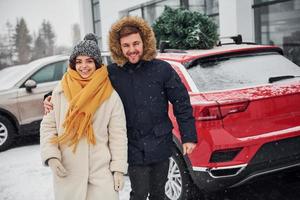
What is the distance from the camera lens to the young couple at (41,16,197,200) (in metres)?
2.65

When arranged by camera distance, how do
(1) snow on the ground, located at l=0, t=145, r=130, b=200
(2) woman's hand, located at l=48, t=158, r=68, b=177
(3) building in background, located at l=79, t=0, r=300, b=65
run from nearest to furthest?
(2) woman's hand, located at l=48, t=158, r=68, b=177 < (1) snow on the ground, located at l=0, t=145, r=130, b=200 < (3) building in background, located at l=79, t=0, r=300, b=65

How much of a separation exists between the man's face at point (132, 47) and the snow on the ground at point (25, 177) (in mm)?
1982

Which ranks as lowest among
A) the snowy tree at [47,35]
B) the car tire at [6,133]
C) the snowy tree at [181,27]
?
the car tire at [6,133]

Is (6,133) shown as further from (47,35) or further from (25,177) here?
(47,35)

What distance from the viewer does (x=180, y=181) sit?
382 centimetres

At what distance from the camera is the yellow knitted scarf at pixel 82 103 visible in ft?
8.55

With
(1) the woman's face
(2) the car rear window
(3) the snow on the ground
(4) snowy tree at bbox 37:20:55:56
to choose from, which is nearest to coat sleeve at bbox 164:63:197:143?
(1) the woman's face

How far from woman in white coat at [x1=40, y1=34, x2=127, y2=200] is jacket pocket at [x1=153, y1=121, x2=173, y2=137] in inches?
10.6

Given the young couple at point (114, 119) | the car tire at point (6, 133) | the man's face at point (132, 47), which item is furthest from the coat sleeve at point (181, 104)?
the car tire at point (6, 133)

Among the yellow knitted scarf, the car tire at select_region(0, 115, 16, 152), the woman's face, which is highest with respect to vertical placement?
the woman's face

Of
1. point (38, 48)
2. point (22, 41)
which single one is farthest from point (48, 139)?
point (38, 48)

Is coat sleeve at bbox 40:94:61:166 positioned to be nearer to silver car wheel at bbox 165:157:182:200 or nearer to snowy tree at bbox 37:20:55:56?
silver car wheel at bbox 165:157:182:200

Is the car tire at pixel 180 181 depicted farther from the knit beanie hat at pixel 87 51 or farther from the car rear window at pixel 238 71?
the knit beanie hat at pixel 87 51

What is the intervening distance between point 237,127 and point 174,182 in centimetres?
91
